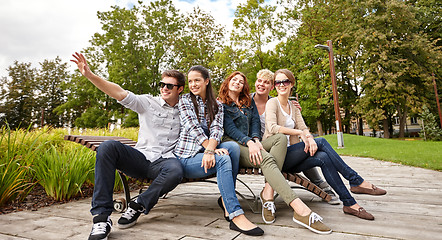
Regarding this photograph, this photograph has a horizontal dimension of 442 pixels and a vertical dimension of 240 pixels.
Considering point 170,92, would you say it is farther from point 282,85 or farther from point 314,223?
point 314,223

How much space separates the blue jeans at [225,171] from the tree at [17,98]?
3614cm

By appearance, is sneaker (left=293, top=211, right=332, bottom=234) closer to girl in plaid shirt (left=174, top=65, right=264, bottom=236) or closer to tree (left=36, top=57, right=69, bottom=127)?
girl in plaid shirt (left=174, top=65, right=264, bottom=236)

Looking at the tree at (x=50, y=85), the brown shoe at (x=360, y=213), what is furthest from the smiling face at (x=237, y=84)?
the tree at (x=50, y=85)

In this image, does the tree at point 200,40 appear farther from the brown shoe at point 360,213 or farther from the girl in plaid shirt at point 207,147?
the brown shoe at point 360,213

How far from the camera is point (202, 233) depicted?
7.34 ft

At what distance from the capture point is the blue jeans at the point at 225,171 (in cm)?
231

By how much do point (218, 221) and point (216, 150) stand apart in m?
0.67

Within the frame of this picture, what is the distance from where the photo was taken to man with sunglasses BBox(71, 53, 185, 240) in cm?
222

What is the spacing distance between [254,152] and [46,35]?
24.1 metres

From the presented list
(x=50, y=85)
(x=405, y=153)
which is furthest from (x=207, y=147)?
(x=50, y=85)

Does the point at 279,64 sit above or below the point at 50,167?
above

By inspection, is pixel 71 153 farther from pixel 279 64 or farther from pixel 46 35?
pixel 46 35

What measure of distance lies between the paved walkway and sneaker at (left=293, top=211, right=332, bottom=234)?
5cm

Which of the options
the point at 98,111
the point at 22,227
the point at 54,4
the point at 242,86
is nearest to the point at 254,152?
the point at 242,86
